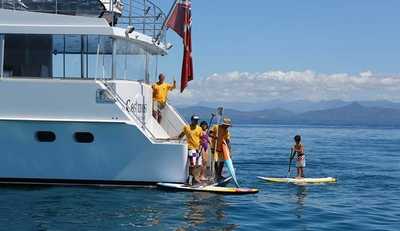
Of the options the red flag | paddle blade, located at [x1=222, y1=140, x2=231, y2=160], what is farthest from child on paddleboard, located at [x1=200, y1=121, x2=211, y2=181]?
the red flag

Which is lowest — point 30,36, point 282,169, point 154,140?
point 282,169

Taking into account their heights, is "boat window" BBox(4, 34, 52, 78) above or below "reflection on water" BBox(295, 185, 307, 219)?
above

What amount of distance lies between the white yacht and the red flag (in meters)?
1.82

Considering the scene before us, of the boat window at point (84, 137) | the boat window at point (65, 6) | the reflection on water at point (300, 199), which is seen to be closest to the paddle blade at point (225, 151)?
the reflection on water at point (300, 199)

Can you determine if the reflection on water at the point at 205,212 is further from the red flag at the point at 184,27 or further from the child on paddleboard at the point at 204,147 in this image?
the red flag at the point at 184,27

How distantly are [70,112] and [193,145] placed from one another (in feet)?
11.2

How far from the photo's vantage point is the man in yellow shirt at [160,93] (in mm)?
19984

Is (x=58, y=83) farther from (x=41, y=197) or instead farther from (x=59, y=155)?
(x=41, y=197)

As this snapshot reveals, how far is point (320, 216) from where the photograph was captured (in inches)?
576

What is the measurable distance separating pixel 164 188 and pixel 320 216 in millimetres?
4315

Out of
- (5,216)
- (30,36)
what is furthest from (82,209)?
(30,36)

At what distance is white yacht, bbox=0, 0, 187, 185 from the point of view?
16.5 m

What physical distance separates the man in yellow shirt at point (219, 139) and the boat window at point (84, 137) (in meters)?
3.53

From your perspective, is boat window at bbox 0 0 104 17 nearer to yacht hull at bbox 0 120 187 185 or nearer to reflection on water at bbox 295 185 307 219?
yacht hull at bbox 0 120 187 185
